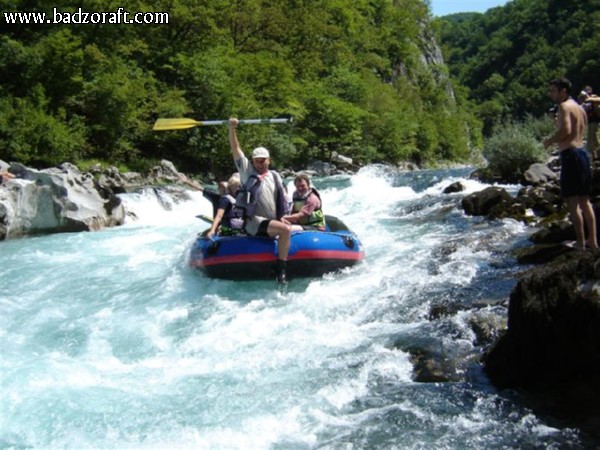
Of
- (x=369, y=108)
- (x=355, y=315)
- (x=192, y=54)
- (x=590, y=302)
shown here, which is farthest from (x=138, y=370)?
(x=369, y=108)

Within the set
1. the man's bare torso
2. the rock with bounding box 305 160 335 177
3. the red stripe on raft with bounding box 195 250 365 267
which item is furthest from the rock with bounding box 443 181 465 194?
the rock with bounding box 305 160 335 177

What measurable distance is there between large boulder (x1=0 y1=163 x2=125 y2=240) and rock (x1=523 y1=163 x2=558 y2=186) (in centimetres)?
966

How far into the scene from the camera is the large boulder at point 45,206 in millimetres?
12102

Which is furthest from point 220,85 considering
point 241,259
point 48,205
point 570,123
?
point 570,123

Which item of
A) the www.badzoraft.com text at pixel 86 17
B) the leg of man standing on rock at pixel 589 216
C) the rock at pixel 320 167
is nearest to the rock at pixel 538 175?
the leg of man standing on rock at pixel 589 216

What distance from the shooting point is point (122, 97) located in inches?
894

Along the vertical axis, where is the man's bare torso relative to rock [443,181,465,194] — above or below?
above

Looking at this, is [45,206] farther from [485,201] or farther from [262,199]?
[485,201]

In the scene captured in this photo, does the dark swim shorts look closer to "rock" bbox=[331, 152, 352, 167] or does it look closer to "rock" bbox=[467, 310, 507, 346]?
"rock" bbox=[467, 310, 507, 346]

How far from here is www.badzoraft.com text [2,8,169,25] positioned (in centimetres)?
2275

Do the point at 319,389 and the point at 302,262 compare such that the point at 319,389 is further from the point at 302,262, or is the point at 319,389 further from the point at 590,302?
the point at 302,262

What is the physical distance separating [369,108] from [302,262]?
34938 mm

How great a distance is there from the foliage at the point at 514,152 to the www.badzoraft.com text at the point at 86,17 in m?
17.9

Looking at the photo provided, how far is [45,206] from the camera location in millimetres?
12430
